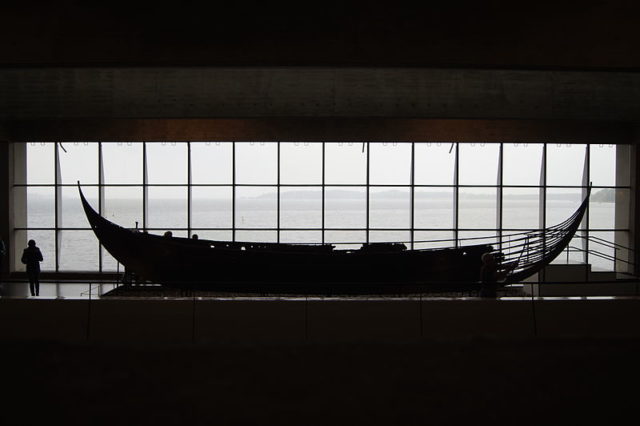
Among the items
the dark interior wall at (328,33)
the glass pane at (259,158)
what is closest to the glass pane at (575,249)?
the dark interior wall at (328,33)

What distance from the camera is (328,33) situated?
18.4 feet

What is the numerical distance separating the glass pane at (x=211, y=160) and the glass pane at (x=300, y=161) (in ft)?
11.6

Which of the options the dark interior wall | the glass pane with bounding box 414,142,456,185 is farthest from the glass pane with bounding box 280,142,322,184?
the dark interior wall

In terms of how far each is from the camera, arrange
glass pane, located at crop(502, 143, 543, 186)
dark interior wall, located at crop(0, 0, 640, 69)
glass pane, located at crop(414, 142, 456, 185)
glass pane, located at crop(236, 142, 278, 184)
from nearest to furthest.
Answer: dark interior wall, located at crop(0, 0, 640, 69), glass pane, located at crop(236, 142, 278, 184), glass pane, located at crop(502, 143, 543, 186), glass pane, located at crop(414, 142, 456, 185)

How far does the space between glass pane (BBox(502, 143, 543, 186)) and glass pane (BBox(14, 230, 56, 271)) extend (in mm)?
31305

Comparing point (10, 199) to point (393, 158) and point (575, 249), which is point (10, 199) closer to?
point (575, 249)

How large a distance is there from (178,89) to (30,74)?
3.86 m

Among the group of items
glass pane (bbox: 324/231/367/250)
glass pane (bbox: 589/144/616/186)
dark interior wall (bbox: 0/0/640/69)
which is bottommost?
glass pane (bbox: 324/231/367/250)

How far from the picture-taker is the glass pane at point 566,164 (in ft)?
128

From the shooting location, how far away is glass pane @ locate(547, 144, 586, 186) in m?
39.1
